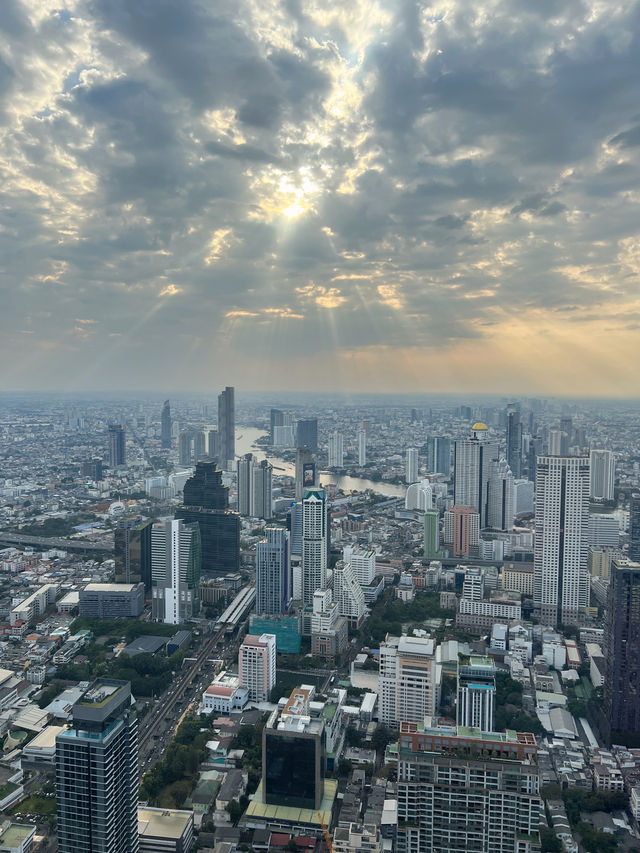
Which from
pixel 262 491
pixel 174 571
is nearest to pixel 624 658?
pixel 174 571

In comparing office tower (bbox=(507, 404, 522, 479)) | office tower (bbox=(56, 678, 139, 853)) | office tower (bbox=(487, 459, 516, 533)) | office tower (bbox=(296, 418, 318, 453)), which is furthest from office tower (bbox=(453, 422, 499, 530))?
office tower (bbox=(56, 678, 139, 853))

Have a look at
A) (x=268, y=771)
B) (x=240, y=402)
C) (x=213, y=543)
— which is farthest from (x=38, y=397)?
(x=268, y=771)

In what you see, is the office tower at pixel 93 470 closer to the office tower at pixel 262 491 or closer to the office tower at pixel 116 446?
the office tower at pixel 116 446

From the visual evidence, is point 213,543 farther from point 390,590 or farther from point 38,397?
point 38,397

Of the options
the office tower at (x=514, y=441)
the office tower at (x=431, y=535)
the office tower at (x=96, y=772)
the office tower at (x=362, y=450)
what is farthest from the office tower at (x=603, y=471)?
A: the office tower at (x=96, y=772)

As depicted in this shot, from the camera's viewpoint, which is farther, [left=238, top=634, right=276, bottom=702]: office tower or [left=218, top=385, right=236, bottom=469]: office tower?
[left=218, top=385, right=236, bottom=469]: office tower

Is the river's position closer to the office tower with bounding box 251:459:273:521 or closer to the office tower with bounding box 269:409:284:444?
the office tower with bounding box 269:409:284:444
